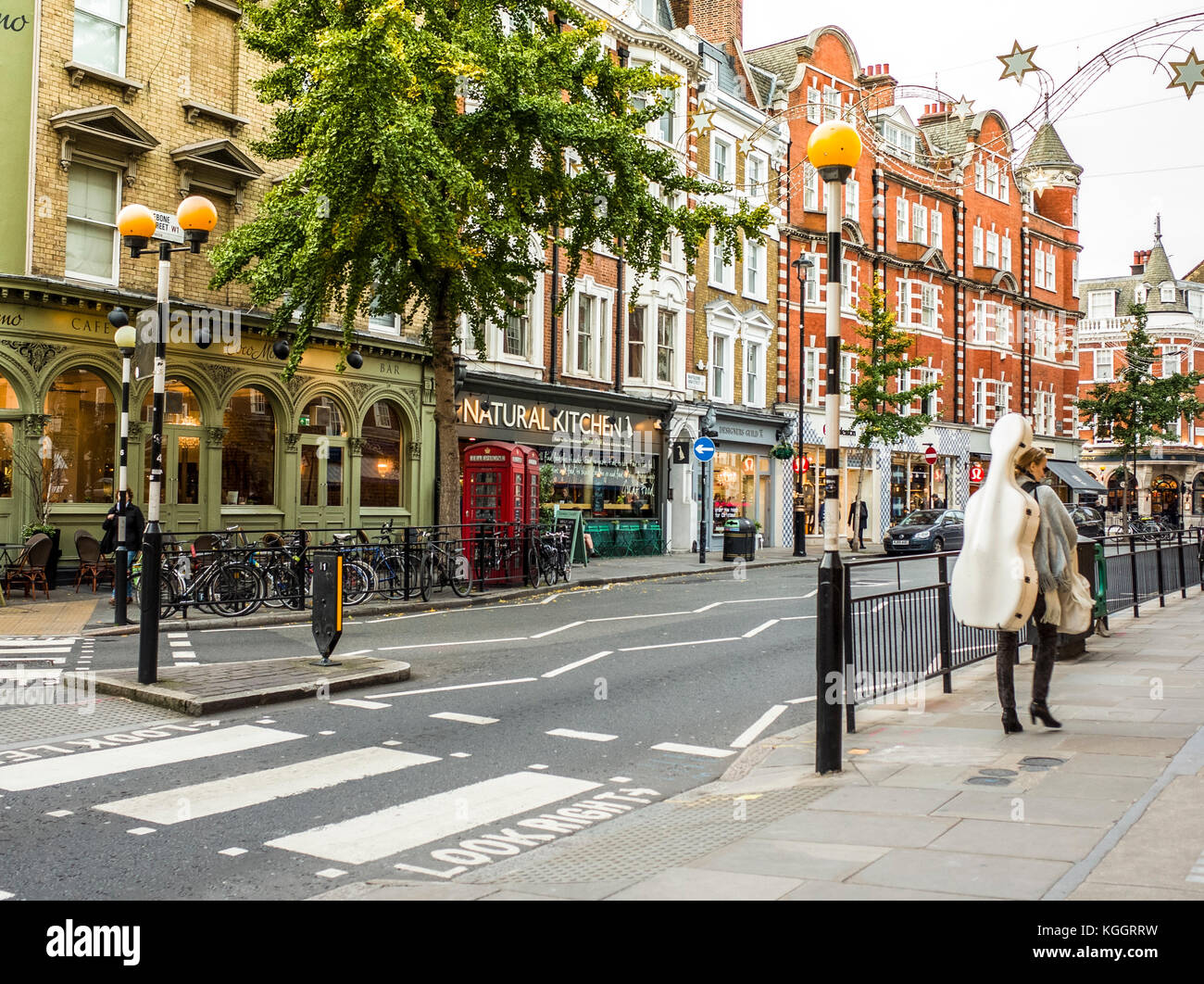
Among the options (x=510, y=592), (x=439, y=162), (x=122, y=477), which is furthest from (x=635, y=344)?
(x=122, y=477)

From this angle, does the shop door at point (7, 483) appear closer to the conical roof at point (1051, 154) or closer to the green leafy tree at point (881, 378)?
the green leafy tree at point (881, 378)

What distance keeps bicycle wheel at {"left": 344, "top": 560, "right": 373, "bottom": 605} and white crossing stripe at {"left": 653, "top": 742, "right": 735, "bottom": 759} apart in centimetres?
992

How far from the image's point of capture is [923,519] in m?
35.0

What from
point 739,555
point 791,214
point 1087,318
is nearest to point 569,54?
point 739,555

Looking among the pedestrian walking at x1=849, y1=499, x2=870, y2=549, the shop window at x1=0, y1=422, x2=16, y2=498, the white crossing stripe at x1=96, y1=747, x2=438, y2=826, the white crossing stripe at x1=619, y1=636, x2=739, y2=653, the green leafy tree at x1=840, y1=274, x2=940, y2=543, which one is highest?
the green leafy tree at x1=840, y1=274, x2=940, y2=543

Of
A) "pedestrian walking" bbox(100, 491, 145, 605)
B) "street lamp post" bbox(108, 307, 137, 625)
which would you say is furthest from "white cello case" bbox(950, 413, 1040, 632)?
"pedestrian walking" bbox(100, 491, 145, 605)

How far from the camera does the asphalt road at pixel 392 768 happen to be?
5465mm

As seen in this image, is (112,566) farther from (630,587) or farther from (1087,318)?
(1087,318)

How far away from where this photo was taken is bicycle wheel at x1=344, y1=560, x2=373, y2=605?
56.4ft

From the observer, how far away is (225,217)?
22.7 m

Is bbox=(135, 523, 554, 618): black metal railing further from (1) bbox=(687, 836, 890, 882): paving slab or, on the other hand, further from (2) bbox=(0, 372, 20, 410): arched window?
(1) bbox=(687, 836, 890, 882): paving slab

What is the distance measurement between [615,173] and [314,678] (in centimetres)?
1227

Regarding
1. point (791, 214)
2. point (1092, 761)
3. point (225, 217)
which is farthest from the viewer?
point (791, 214)

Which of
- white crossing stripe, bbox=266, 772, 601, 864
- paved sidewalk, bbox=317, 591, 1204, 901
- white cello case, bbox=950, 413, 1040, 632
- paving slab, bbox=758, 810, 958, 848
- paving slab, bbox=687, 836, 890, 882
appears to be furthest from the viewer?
white cello case, bbox=950, 413, 1040, 632
